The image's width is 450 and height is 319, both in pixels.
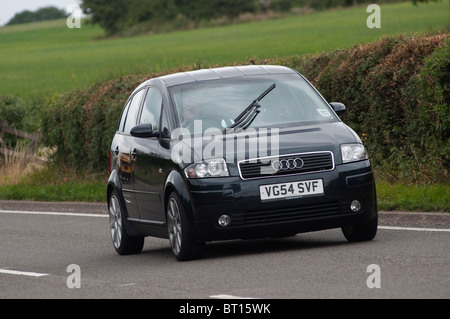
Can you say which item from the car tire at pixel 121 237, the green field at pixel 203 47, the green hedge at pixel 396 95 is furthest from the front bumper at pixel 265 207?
the green field at pixel 203 47

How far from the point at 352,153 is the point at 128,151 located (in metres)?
2.81

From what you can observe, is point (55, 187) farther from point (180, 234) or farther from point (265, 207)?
point (265, 207)

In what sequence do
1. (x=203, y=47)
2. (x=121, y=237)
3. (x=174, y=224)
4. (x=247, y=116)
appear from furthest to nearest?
(x=203, y=47) < (x=121, y=237) < (x=247, y=116) < (x=174, y=224)

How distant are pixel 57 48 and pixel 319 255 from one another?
88.1m

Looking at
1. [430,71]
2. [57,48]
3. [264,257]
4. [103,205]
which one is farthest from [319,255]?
[57,48]

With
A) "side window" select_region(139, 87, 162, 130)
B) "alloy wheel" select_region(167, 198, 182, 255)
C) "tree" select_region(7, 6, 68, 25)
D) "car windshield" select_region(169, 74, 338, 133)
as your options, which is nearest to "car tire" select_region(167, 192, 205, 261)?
"alloy wheel" select_region(167, 198, 182, 255)

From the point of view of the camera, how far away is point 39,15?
18062 cm

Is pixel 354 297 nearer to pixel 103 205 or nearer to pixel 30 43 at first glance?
pixel 103 205

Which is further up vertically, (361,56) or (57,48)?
(361,56)

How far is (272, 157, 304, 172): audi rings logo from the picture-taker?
10461mm

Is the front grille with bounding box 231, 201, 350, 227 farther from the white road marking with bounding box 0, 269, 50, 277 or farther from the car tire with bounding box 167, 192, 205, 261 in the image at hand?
the white road marking with bounding box 0, 269, 50, 277

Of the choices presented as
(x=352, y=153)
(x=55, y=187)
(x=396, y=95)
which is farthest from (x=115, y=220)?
(x=55, y=187)

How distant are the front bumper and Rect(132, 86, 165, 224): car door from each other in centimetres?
88

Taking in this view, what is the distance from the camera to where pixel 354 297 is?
7734 millimetres
